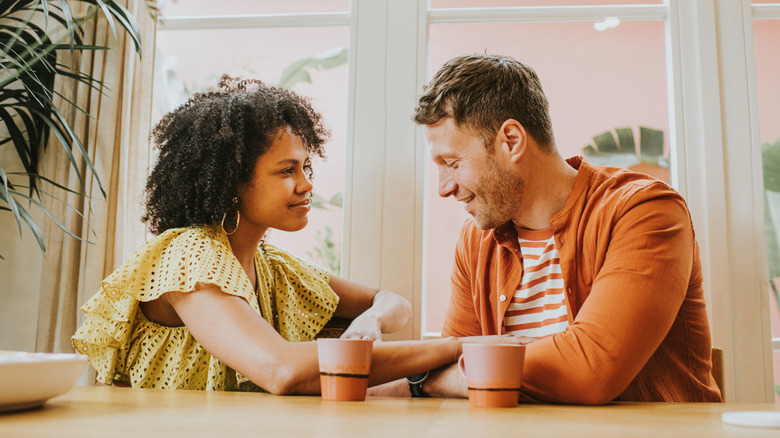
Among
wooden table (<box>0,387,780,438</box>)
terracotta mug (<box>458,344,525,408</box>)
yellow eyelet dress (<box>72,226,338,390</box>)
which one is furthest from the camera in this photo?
yellow eyelet dress (<box>72,226,338,390</box>)

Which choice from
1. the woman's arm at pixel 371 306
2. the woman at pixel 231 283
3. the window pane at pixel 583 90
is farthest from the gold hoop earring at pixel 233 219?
the window pane at pixel 583 90

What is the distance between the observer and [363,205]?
2.27 metres

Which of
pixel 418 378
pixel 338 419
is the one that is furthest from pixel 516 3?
pixel 338 419

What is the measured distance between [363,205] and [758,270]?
1.31 m

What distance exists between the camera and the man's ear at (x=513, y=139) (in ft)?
5.33

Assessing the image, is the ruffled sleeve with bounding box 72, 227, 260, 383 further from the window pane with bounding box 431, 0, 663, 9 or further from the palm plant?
the window pane with bounding box 431, 0, 663, 9

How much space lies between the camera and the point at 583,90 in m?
2.34

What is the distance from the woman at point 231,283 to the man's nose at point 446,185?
1.21ft

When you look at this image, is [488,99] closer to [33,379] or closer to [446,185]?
[446,185]

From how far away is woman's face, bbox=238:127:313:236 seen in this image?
5.75 ft

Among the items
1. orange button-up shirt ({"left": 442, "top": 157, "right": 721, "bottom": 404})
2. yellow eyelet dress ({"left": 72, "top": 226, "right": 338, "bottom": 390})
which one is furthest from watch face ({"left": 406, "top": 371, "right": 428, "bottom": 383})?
yellow eyelet dress ({"left": 72, "top": 226, "right": 338, "bottom": 390})

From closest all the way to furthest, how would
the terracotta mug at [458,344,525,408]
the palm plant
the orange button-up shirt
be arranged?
the terracotta mug at [458,344,525,408]
the orange button-up shirt
the palm plant

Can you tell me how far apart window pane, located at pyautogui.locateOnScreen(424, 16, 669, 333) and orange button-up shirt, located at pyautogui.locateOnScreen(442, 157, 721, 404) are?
0.50 metres

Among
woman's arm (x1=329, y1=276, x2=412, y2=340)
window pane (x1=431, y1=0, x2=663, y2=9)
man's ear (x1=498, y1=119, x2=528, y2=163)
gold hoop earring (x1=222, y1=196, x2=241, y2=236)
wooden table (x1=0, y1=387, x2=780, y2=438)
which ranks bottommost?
wooden table (x1=0, y1=387, x2=780, y2=438)
